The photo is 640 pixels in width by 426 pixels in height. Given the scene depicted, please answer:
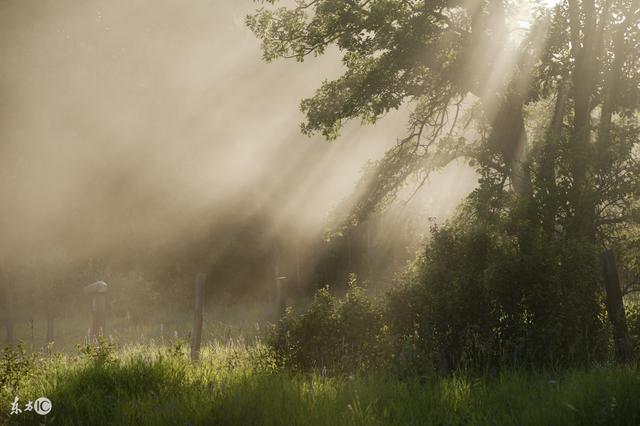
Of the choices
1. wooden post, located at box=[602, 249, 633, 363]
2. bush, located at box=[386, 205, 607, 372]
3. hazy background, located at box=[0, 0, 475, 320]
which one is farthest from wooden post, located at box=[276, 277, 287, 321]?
hazy background, located at box=[0, 0, 475, 320]

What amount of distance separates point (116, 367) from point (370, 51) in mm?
9977

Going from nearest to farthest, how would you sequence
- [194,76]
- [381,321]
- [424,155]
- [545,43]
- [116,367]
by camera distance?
[116,367], [381,321], [545,43], [424,155], [194,76]

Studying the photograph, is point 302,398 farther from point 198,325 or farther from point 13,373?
point 198,325

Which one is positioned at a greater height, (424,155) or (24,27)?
(24,27)

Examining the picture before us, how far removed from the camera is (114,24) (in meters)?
33.4

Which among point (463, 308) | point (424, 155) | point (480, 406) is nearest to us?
point (480, 406)

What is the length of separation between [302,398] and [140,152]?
27839 millimetres

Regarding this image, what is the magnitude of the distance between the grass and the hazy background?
16.7 metres

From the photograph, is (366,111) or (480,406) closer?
(480,406)

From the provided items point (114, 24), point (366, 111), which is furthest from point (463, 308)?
point (114, 24)

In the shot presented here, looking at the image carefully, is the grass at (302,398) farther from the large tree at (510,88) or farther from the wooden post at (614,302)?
the large tree at (510,88)

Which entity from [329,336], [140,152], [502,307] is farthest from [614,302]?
[140,152]

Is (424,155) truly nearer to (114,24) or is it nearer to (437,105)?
(437,105)

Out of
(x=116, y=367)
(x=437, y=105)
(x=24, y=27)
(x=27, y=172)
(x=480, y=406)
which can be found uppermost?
(x=24, y=27)
